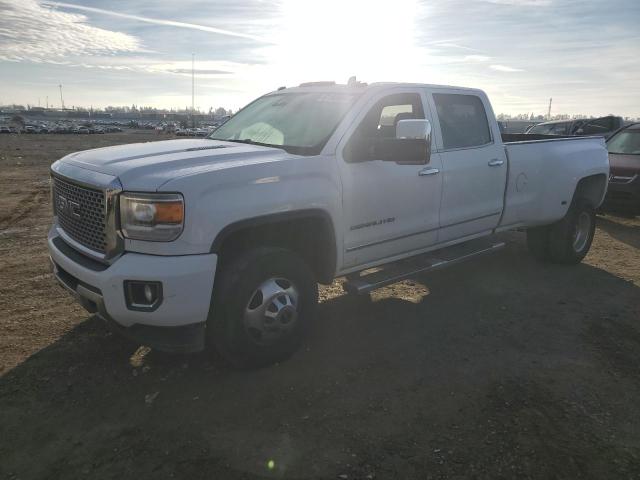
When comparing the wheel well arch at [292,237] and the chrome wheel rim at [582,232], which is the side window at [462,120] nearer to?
the wheel well arch at [292,237]

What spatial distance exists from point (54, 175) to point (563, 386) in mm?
4021

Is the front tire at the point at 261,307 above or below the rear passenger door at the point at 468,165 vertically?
below

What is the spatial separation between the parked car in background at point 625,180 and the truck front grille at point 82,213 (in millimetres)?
9528

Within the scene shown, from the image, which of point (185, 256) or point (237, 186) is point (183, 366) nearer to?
point (185, 256)

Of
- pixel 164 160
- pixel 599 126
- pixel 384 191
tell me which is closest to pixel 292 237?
pixel 384 191

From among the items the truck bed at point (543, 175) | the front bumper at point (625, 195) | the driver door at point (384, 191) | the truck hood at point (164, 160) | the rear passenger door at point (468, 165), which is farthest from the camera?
the front bumper at point (625, 195)

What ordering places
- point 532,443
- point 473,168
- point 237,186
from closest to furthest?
point 532,443 → point 237,186 → point 473,168

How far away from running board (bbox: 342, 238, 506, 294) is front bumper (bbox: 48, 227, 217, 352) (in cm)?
133

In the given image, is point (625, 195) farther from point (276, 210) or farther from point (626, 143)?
point (276, 210)

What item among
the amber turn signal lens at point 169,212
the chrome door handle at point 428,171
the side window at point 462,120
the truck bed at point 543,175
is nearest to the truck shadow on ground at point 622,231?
the truck bed at point 543,175

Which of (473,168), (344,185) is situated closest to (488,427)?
(344,185)

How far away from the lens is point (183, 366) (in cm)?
367

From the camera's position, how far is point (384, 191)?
400cm

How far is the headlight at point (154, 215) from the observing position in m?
2.88
